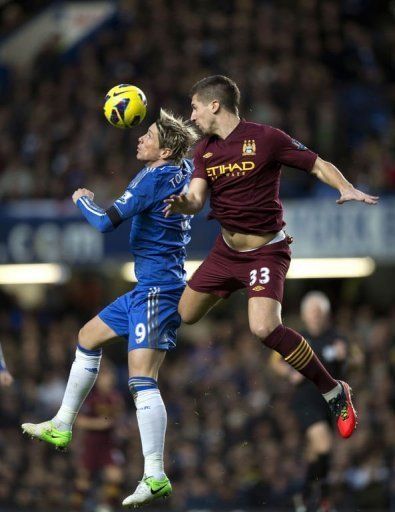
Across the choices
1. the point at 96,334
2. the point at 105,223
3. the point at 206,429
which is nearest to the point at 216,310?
the point at 206,429

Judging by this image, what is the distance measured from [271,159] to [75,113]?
1092 centimetres

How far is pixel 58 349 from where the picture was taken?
17469 millimetres

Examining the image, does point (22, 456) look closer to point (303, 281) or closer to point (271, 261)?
point (303, 281)

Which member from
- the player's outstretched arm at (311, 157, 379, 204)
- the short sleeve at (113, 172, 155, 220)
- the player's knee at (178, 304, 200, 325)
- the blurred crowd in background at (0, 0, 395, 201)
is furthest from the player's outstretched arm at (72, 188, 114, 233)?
the blurred crowd in background at (0, 0, 395, 201)

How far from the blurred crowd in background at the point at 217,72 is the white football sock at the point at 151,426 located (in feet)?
26.4

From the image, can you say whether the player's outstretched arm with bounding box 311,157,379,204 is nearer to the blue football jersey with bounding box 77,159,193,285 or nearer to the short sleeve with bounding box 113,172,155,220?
the blue football jersey with bounding box 77,159,193,285

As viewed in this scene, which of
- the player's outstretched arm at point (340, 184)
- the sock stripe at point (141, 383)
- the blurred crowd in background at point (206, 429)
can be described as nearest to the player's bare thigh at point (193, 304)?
the sock stripe at point (141, 383)

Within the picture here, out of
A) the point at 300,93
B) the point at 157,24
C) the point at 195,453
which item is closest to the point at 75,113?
the point at 157,24

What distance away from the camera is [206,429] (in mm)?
15938

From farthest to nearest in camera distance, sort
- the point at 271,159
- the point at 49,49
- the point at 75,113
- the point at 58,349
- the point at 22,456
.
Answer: the point at 49,49
the point at 75,113
the point at 58,349
the point at 22,456
the point at 271,159

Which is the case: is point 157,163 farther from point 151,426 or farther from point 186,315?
point 151,426

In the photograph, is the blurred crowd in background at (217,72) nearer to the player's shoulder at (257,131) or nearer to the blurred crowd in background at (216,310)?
the blurred crowd in background at (216,310)

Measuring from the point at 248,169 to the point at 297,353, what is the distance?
134cm

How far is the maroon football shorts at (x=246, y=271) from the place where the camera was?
896cm
